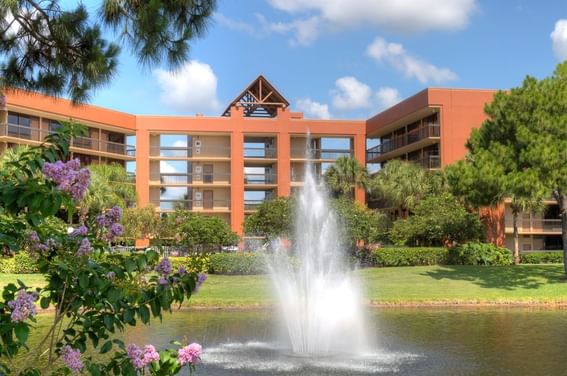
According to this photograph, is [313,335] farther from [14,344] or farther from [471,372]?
[14,344]

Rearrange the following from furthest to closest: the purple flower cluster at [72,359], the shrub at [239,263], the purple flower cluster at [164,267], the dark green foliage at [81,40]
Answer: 1. the shrub at [239,263]
2. the dark green foliage at [81,40]
3. the purple flower cluster at [164,267]
4. the purple flower cluster at [72,359]

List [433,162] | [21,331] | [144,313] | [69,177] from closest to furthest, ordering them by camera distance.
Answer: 1. [21,331]
2. [69,177]
3. [144,313]
4. [433,162]

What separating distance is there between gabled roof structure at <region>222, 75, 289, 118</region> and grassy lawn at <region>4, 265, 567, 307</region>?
25.4 meters

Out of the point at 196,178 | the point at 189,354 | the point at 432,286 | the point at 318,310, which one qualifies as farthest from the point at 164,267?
the point at 196,178

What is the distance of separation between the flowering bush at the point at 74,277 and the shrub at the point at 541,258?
34.7m

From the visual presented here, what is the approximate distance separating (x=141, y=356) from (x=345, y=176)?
40.0 metres

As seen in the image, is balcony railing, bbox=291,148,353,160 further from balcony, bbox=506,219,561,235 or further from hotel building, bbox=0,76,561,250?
balcony, bbox=506,219,561,235

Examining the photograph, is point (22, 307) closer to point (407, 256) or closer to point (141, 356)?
point (141, 356)

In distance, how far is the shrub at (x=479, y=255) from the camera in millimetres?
31906

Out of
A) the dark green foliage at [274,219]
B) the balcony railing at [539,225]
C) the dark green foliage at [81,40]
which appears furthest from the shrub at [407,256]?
the dark green foliage at [81,40]

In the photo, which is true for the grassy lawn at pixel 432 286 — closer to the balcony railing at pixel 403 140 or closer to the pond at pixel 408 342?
the pond at pixel 408 342

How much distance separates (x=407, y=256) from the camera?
32.4 metres

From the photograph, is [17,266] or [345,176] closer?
[17,266]

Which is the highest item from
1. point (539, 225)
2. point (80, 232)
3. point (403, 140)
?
point (403, 140)
